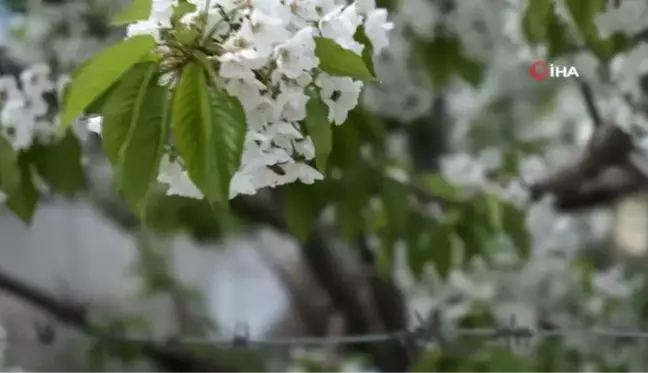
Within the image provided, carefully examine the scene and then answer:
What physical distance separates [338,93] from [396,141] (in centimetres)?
86

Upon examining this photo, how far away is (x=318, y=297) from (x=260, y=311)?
0.57 m

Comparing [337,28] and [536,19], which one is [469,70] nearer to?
[536,19]

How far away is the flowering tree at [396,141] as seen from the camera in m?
0.42

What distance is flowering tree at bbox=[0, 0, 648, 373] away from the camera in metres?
0.42

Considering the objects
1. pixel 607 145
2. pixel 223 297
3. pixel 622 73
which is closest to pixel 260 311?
pixel 223 297

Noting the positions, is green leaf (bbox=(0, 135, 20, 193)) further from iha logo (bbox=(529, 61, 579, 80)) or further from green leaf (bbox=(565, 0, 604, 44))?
iha logo (bbox=(529, 61, 579, 80))

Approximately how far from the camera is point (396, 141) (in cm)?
132

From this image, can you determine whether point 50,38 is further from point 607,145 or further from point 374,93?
point 607,145

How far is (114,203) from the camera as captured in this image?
146 cm

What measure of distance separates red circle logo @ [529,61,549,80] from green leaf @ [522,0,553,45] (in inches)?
9.6

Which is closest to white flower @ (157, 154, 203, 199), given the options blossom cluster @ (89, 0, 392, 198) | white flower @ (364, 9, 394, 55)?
blossom cluster @ (89, 0, 392, 198)

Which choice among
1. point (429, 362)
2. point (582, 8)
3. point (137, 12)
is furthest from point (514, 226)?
point (137, 12)

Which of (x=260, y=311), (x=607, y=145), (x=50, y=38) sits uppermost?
(x=50, y=38)

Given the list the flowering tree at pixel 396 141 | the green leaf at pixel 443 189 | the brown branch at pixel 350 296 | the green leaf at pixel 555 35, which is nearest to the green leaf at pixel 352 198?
the flowering tree at pixel 396 141
